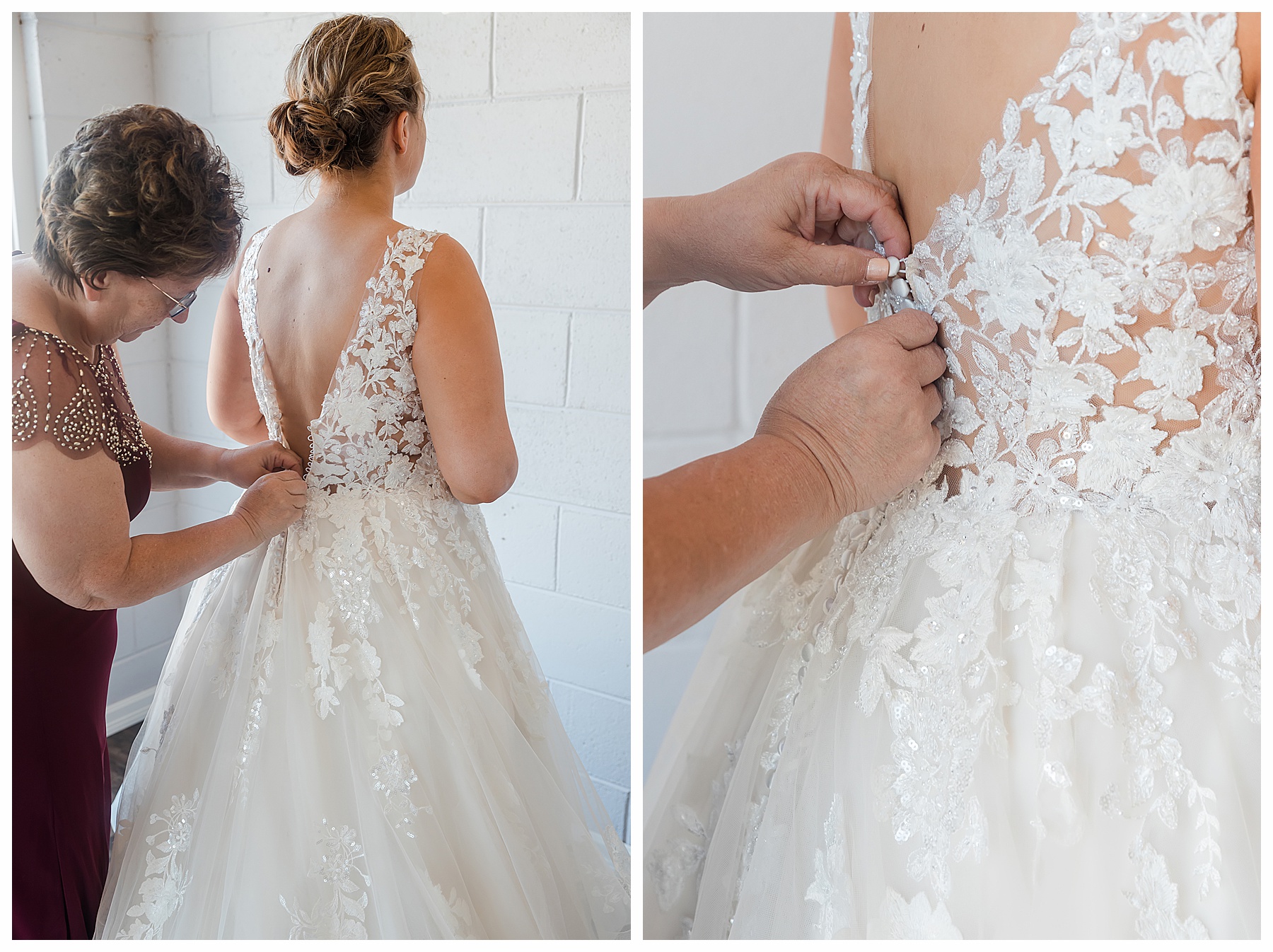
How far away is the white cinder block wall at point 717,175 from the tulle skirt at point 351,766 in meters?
0.43

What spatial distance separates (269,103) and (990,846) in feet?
4.53

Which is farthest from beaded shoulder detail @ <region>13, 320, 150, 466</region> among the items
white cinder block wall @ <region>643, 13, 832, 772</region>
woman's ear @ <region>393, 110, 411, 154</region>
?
white cinder block wall @ <region>643, 13, 832, 772</region>

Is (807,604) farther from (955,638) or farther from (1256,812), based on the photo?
(1256,812)

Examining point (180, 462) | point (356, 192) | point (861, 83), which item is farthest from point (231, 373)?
point (861, 83)

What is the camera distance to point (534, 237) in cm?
139

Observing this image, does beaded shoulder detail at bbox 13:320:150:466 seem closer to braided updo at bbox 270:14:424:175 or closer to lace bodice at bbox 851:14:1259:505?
braided updo at bbox 270:14:424:175

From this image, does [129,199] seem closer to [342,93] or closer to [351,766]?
[342,93]

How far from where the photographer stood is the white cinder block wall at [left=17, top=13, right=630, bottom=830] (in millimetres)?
1254

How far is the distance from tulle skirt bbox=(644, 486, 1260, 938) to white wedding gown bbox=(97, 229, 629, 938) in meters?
0.35

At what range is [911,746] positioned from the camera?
67 centimetres

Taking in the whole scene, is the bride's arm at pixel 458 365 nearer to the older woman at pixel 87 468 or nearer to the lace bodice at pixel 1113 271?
the older woman at pixel 87 468

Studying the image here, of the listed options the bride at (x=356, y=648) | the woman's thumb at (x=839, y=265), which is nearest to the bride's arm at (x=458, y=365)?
the bride at (x=356, y=648)

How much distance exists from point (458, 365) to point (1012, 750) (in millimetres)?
700

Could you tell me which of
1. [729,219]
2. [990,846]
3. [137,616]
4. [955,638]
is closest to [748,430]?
[729,219]
